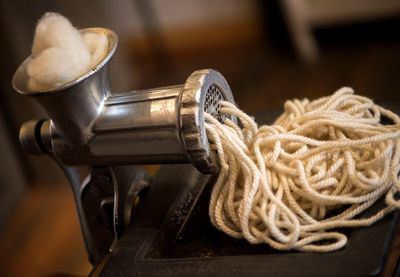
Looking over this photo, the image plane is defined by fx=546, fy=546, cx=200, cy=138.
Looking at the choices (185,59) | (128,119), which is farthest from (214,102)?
(185,59)

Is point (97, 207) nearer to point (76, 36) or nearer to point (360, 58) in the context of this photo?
point (76, 36)

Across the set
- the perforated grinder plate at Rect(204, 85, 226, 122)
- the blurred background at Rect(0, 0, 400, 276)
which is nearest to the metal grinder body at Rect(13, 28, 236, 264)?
the perforated grinder plate at Rect(204, 85, 226, 122)

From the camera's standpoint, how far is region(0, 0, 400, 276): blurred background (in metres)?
1.73

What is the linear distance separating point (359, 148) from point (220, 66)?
1736 mm

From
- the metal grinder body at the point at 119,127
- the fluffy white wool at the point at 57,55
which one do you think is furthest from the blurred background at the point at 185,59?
the fluffy white wool at the point at 57,55

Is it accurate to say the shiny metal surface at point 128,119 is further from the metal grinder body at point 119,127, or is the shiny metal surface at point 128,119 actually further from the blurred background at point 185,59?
the blurred background at point 185,59

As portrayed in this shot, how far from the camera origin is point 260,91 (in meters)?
2.16

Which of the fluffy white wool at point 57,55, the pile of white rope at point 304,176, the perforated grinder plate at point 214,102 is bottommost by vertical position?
A: the pile of white rope at point 304,176

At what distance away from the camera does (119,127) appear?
736 millimetres

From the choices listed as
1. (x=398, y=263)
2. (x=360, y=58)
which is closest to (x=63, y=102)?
(x=398, y=263)

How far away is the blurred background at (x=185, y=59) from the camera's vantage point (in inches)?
68.1

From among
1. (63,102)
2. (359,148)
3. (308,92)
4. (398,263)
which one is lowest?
(308,92)

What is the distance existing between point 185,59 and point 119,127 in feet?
6.35

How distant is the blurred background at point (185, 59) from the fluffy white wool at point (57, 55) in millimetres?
774
